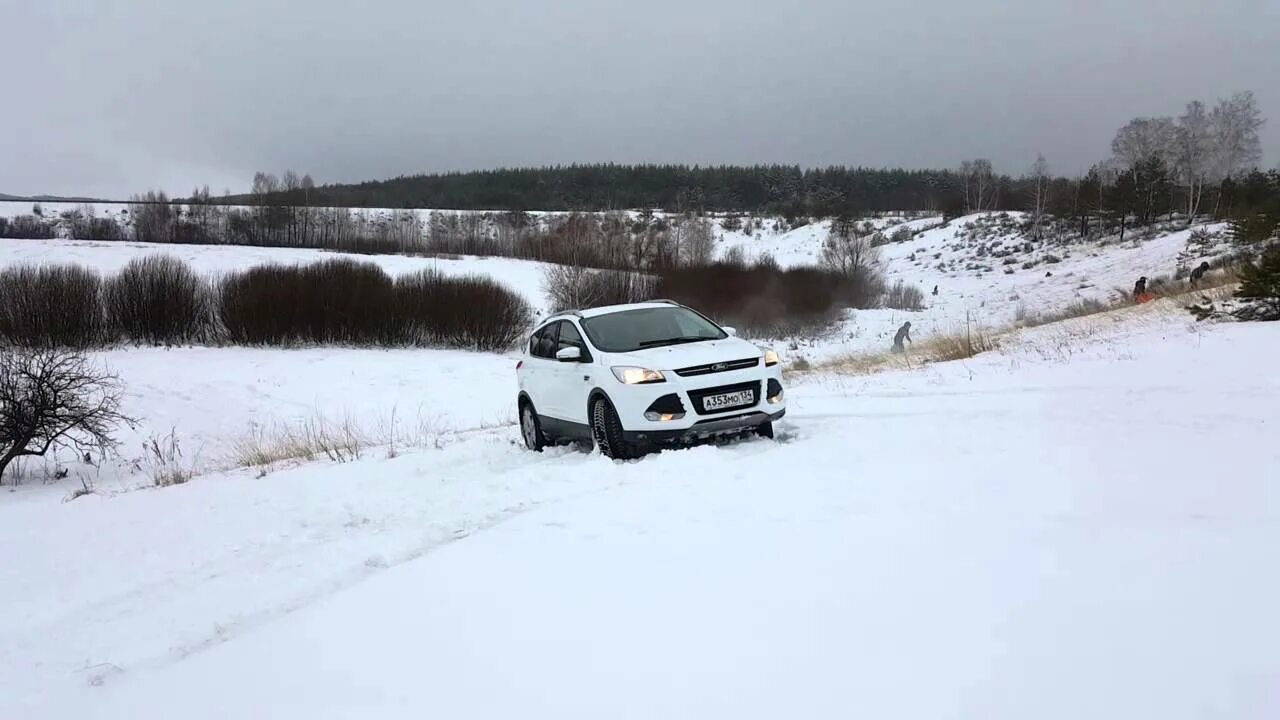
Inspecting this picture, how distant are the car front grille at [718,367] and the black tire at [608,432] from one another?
33.0 inches

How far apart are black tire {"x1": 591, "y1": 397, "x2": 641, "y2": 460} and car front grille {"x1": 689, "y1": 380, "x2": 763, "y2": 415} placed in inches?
30.6

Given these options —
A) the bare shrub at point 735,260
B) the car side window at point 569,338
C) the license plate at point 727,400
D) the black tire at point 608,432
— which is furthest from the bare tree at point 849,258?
the black tire at point 608,432

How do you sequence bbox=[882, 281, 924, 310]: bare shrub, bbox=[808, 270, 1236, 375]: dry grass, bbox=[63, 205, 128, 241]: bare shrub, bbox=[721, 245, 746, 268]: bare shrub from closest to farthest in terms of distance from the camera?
bbox=[808, 270, 1236, 375]: dry grass
bbox=[882, 281, 924, 310]: bare shrub
bbox=[721, 245, 746, 268]: bare shrub
bbox=[63, 205, 128, 241]: bare shrub

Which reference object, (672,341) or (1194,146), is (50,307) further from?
(1194,146)

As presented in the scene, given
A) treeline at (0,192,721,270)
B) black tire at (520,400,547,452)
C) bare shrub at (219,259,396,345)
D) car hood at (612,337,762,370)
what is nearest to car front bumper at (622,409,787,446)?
car hood at (612,337,762,370)

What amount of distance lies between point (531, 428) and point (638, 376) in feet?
8.91

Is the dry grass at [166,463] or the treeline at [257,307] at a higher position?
the treeline at [257,307]

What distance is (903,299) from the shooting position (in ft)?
153

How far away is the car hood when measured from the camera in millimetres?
8125

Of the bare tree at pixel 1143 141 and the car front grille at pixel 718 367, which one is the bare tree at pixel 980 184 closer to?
the bare tree at pixel 1143 141

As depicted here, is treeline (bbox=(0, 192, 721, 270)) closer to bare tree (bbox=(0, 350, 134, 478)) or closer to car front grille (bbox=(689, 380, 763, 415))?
bare tree (bbox=(0, 350, 134, 478))

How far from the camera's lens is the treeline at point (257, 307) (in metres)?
31.0

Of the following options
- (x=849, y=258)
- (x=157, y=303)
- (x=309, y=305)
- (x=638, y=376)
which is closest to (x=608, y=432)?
(x=638, y=376)

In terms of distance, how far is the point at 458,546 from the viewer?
17.3 ft
